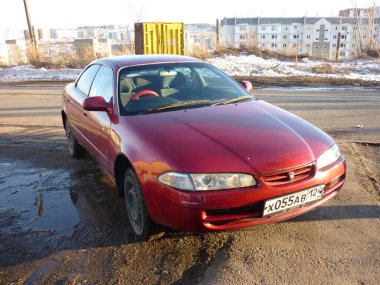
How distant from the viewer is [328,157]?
3.13m

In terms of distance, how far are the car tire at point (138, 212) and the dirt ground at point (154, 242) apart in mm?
80

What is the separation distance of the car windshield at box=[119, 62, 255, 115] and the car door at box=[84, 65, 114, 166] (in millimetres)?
215

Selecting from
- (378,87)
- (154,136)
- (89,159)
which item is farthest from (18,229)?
(378,87)

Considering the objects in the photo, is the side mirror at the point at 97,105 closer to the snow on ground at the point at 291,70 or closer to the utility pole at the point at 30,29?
the snow on ground at the point at 291,70

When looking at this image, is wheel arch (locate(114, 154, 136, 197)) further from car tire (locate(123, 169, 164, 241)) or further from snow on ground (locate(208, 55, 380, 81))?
snow on ground (locate(208, 55, 380, 81))

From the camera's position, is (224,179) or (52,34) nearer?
(224,179)

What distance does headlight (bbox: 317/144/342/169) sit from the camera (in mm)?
3020

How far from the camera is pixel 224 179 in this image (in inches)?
106

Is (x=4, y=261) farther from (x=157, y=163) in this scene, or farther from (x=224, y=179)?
(x=224, y=179)

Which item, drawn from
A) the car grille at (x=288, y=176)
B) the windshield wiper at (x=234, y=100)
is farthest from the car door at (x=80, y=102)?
the car grille at (x=288, y=176)

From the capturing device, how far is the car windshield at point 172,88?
12.4 ft

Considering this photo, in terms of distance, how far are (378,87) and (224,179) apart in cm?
1157

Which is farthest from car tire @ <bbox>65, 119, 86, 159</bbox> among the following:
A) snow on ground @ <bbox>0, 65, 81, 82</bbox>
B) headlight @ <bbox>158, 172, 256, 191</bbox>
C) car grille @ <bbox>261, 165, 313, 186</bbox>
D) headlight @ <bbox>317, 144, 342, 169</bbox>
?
snow on ground @ <bbox>0, 65, 81, 82</bbox>

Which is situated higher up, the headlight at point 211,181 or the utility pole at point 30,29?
the utility pole at point 30,29
